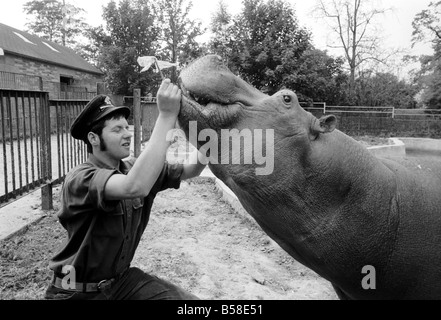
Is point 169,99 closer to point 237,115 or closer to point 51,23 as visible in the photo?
point 237,115

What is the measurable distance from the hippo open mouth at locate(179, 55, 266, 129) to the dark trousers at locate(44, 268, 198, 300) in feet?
2.94

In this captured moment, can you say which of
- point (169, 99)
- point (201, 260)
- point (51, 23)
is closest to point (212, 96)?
point (169, 99)

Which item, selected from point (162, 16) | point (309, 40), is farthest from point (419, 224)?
point (162, 16)

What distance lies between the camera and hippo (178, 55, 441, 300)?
1607 millimetres

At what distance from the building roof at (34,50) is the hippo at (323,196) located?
2038 centimetres

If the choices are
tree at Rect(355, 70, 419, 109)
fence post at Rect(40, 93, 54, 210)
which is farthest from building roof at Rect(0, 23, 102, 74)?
tree at Rect(355, 70, 419, 109)

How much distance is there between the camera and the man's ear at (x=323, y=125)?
5.44 ft

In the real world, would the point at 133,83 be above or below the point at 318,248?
above

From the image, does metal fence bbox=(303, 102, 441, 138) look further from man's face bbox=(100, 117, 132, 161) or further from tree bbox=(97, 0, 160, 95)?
man's face bbox=(100, 117, 132, 161)

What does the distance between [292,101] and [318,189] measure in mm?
373

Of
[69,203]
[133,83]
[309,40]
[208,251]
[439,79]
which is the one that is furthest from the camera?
[133,83]

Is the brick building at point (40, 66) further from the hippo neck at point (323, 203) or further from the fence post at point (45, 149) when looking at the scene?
the hippo neck at point (323, 203)

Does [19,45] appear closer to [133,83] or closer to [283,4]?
[133,83]

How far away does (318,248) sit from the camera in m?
1.64
